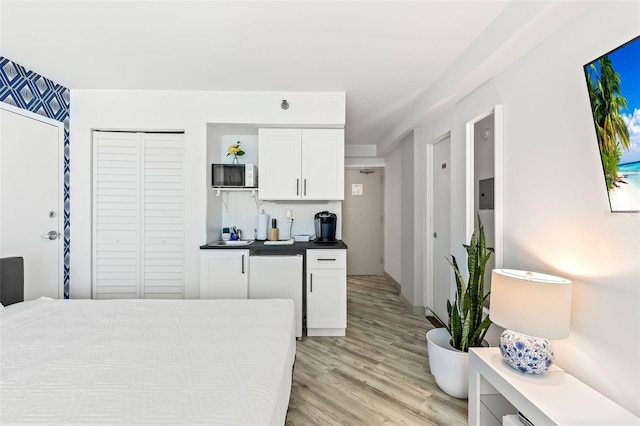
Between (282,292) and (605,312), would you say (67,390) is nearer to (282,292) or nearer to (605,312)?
(282,292)

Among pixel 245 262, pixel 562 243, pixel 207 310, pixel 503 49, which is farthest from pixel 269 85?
pixel 562 243

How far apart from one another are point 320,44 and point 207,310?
2018mm

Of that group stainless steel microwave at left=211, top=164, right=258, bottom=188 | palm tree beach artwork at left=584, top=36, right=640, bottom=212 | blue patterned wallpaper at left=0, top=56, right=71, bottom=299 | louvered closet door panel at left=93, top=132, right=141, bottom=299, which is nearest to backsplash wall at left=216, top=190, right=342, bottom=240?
stainless steel microwave at left=211, top=164, right=258, bottom=188

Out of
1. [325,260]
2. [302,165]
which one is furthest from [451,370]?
[302,165]

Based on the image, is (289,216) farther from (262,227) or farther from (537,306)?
(537,306)

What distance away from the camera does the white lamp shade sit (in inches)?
50.4

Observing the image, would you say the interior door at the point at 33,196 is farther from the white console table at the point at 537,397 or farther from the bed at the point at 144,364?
the white console table at the point at 537,397

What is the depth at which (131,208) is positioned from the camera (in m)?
2.99

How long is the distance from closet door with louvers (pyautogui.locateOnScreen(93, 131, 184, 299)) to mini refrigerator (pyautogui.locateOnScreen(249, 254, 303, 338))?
829 millimetres

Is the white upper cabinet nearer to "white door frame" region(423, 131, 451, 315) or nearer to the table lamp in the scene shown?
"white door frame" region(423, 131, 451, 315)

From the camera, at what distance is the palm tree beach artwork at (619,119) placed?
1.11 metres

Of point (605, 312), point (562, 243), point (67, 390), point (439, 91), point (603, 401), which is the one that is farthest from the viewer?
point (439, 91)

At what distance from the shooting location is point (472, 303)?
1.90 meters

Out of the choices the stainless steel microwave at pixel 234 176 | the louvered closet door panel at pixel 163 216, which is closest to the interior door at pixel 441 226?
the stainless steel microwave at pixel 234 176
